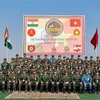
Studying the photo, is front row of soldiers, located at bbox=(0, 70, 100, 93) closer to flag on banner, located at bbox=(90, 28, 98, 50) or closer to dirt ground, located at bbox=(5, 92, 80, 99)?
dirt ground, located at bbox=(5, 92, 80, 99)

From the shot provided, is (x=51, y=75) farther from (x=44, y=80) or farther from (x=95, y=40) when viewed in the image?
(x=95, y=40)

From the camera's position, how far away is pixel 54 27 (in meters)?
23.0

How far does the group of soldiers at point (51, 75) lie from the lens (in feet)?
65.5

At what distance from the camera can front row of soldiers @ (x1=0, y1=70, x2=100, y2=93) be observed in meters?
19.9

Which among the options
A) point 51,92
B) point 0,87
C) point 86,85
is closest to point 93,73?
point 86,85

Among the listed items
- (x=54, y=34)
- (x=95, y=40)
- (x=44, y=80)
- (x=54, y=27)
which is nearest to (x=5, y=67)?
(x=44, y=80)

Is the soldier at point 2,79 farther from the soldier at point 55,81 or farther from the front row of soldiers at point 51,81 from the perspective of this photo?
the soldier at point 55,81

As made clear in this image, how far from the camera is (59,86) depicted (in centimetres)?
2025

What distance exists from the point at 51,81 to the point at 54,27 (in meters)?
4.12

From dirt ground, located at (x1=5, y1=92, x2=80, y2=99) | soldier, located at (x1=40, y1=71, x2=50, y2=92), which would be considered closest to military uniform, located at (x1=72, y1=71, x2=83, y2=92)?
dirt ground, located at (x1=5, y1=92, x2=80, y2=99)

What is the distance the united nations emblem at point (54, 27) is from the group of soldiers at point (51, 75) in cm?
241

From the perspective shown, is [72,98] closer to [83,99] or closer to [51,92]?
[83,99]

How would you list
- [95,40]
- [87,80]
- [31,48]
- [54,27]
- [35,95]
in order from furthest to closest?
1. [95,40]
2. [54,27]
3. [31,48]
4. [87,80]
5. [35,95]

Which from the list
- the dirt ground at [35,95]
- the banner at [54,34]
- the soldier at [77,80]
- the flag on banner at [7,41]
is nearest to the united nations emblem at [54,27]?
the banner at [54,34]
